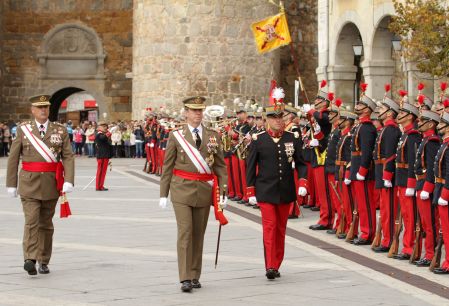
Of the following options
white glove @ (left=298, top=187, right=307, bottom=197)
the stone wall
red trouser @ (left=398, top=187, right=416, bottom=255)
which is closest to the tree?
red trouser @ (left=398, top=187, right=416, bottom=255)

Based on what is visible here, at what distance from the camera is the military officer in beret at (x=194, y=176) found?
10.2 metres

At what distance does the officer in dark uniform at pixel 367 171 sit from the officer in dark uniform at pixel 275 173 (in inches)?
81.3

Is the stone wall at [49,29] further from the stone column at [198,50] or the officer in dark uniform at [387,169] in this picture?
the officer in dark uniform at [387,169]

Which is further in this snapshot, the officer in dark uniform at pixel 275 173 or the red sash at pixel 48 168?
the red sash at pixel 48 168

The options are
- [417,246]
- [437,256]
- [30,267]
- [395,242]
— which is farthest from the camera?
[395,242]

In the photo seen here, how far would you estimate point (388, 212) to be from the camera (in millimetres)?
12562

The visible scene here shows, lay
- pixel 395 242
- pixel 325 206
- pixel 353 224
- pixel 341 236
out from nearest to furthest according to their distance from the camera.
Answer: pixel 395 242
pixel 353 224
pixel 341 236
pixel 325 206

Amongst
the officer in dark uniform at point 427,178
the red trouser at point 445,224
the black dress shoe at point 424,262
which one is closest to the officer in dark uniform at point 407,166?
the officer in dark uniform at point 427,178

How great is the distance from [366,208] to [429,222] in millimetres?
1993

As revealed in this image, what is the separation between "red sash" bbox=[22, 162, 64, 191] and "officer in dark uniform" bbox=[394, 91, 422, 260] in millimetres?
3602

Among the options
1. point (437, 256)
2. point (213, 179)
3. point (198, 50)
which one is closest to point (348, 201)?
point (437, 256)

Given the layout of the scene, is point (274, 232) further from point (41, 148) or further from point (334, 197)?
point (334, 197)

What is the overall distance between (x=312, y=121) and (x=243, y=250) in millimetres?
3523

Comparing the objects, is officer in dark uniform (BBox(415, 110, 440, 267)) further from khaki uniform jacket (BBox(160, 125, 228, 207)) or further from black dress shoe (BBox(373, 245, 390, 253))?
khaki uniform jacket (BBox(160, 125, 228, 207))
